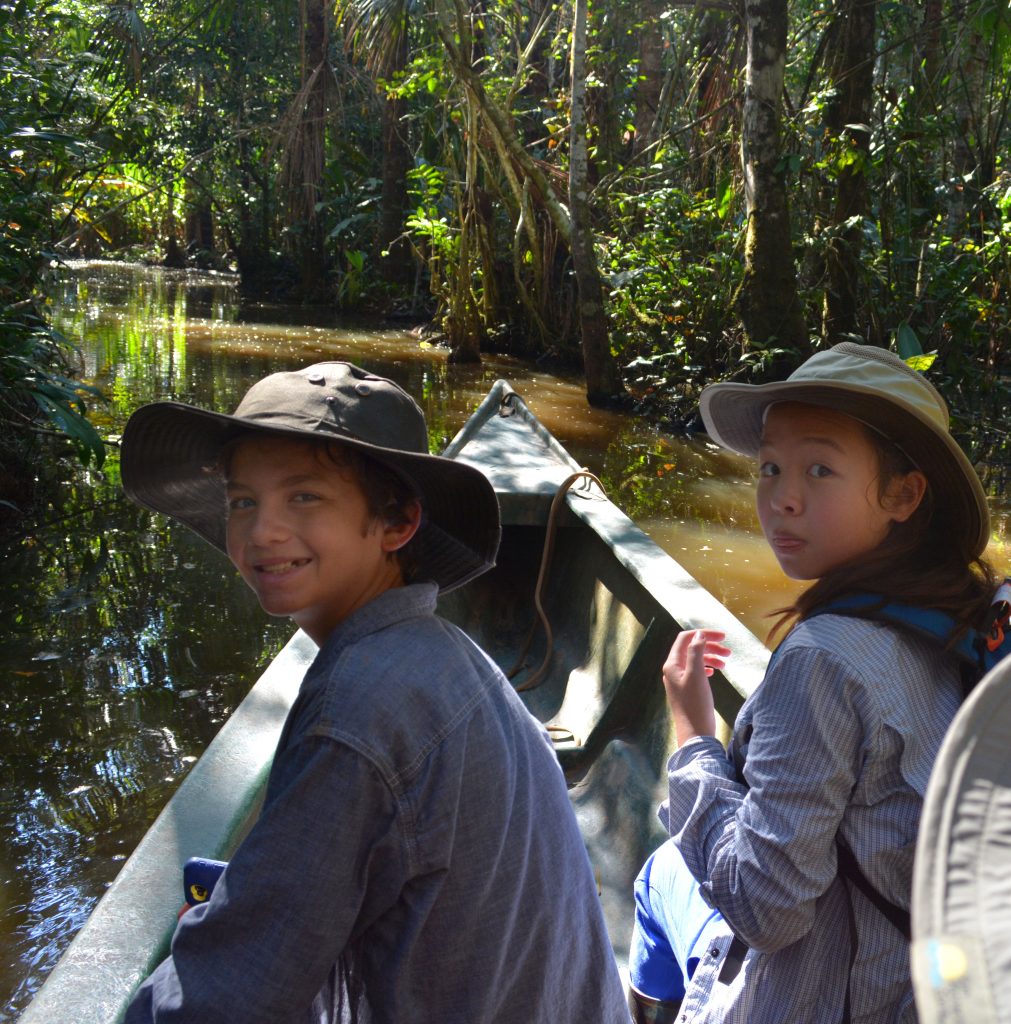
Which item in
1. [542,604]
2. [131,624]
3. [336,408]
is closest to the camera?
[336,408]

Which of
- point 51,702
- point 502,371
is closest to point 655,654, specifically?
point 51,702

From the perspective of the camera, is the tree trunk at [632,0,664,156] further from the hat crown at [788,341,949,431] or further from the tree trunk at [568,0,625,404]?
the hat crown at [788,341,949,431]

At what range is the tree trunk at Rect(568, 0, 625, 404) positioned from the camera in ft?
30.7

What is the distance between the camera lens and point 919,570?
5.03 ft

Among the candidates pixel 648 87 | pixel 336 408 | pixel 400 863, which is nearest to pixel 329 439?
pixel 336 408

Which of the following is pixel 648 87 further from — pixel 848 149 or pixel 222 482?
pixel 222 482

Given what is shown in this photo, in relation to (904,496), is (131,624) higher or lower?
lower

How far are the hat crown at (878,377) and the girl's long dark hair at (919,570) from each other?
71mm

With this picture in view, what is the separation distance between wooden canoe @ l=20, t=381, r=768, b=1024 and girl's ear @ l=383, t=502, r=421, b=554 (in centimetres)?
59

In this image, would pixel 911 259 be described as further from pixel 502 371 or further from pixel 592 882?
pixel 592 882

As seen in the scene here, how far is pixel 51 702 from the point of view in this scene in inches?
172

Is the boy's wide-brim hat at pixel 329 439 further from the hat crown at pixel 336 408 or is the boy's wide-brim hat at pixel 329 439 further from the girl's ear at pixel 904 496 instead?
the girl's ear at pixel 904 496

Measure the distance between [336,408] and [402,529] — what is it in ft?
0.65

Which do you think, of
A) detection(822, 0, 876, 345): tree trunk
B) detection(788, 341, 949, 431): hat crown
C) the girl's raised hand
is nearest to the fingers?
the girl's raised hand
